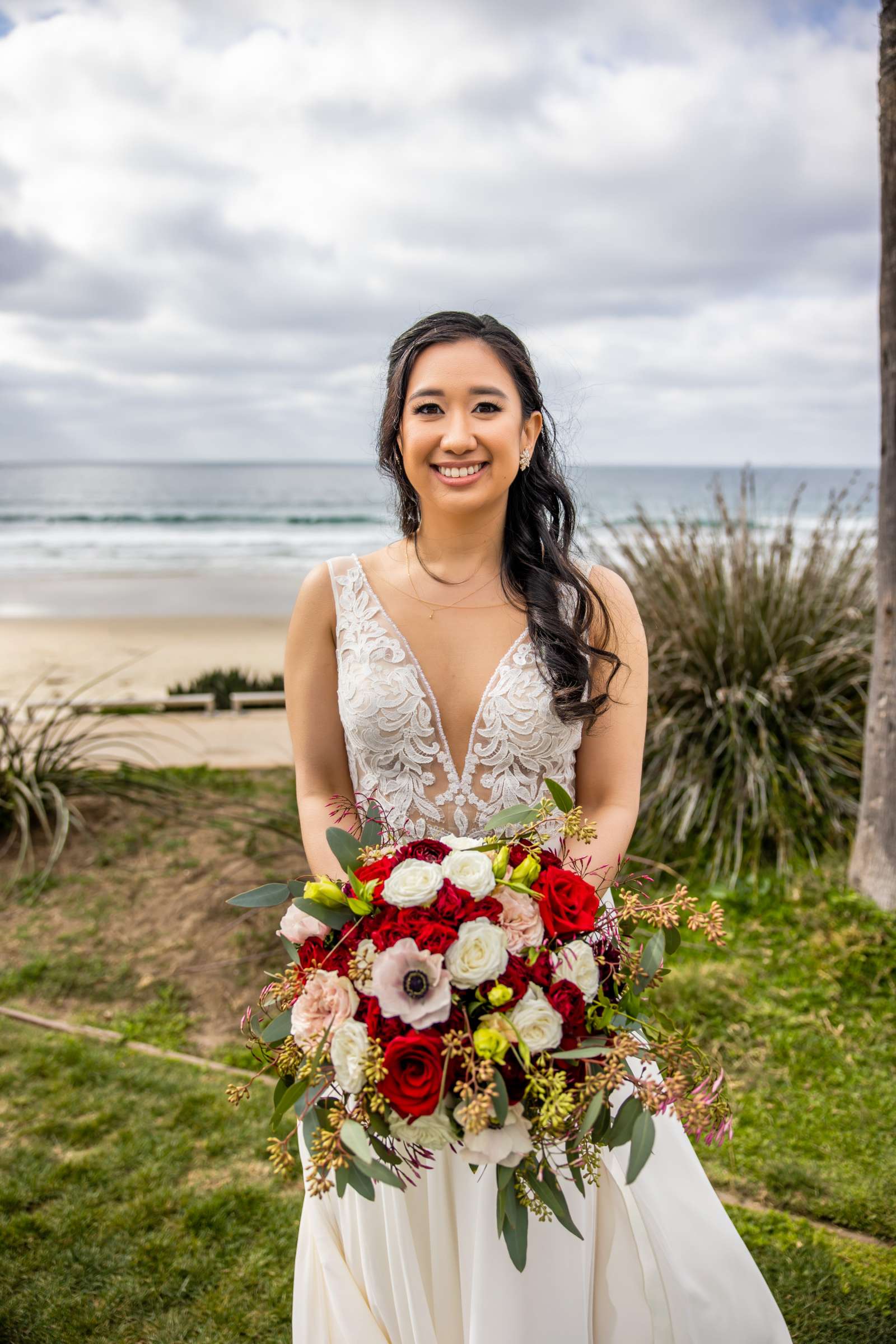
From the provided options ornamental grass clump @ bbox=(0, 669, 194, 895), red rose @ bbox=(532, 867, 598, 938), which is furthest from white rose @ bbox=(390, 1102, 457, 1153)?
ornamental grass clump @ bbox=(0, 669, 194, 895)

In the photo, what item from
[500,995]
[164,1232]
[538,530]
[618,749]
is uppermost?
[538,530]

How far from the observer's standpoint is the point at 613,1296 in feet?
6.12

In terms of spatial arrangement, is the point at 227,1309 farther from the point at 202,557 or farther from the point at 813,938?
the point at 202,557

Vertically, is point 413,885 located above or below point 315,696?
below

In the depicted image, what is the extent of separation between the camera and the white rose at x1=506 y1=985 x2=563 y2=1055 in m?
1.29

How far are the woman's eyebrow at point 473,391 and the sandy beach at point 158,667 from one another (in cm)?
402

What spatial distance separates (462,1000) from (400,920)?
0.52 ft

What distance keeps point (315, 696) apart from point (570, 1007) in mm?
1265

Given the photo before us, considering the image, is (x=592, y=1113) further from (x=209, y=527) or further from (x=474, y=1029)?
(x=209, y=527)

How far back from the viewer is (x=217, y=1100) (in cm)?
333

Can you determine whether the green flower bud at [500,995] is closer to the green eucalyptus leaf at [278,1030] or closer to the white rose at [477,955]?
the white rose at [477,955]

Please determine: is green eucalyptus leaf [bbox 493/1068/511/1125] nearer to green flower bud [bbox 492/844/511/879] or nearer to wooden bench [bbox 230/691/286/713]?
green flower bud [bbox 492/844/511/879]

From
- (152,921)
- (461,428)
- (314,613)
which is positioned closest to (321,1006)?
(314,613)

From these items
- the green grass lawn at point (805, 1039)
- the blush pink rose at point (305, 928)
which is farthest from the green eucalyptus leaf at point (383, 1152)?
the green grass lawn at point (805, 1039)
